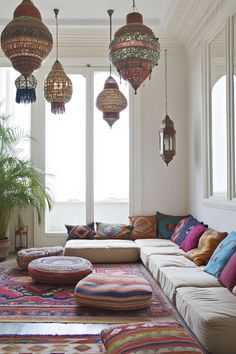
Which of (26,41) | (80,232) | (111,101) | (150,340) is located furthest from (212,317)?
(80,232)

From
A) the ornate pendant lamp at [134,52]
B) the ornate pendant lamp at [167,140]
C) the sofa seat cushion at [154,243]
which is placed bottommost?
the sofa seat cushion at [154,243]

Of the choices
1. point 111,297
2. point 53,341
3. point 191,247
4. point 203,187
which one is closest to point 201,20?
point 203,187

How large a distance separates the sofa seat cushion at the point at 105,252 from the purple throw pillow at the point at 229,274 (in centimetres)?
213

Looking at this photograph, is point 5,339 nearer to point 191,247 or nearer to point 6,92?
point 191,247

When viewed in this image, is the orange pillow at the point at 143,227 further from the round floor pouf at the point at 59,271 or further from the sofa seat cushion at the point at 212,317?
the sofa seat cushion at the point at 212,317

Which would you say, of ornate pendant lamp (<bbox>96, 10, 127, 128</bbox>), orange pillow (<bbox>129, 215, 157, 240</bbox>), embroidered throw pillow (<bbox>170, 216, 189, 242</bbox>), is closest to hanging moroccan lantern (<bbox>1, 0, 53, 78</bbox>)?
ornate pendant lamp (<bbox>96, 10, 127, 128</bbox>)

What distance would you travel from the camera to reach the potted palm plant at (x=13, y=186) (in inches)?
227

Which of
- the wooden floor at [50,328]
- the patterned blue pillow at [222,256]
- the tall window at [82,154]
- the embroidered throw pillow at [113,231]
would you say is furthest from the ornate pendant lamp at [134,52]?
the tall window at [82,154]

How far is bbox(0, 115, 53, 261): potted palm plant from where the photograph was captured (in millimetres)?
5754

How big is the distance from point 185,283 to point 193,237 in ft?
4.68

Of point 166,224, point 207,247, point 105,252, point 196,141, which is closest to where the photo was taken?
point 207,247

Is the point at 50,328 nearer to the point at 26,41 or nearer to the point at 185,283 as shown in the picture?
the point at 185,283

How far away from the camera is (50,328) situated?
3146 mm

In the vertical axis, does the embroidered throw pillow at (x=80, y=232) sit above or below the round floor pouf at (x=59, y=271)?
above
